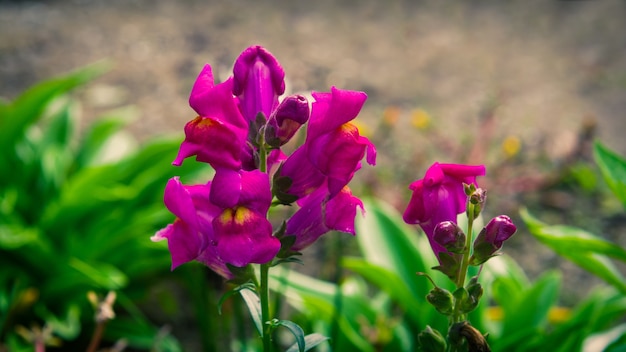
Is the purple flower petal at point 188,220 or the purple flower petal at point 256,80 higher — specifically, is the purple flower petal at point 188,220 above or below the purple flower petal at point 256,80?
below

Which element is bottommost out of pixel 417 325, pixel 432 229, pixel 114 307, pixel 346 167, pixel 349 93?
pixel 114 307

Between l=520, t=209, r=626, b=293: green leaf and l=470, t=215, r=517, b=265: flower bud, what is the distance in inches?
31.2

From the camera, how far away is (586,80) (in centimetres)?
441

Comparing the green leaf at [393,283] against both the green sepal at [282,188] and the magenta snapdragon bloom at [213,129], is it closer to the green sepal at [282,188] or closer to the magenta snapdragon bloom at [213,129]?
the green sepal at [282,188]

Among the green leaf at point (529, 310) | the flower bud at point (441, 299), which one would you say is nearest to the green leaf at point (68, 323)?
the green leaf at point (529, 310)

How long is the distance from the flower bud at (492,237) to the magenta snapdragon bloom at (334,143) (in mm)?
189

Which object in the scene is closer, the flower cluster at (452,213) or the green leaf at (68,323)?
the flower cluster at (452,213)

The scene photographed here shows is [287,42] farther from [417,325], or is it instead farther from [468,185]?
[468,185]

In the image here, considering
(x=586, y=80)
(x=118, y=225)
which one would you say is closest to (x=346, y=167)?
(x=118, y=225)

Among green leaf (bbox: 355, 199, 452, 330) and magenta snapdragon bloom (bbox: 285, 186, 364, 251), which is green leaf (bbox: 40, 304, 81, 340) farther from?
magenta snapdragon bloom (bbox: 285, 186, 364, 251)

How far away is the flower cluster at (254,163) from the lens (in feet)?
3.67

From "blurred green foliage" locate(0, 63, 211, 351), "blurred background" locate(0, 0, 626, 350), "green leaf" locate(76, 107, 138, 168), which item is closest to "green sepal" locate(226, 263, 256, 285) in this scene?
"blurred green foliage" locate(0, 63, 211, 351)

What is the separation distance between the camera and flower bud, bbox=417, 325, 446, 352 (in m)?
1.21

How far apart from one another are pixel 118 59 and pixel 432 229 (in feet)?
12.1
